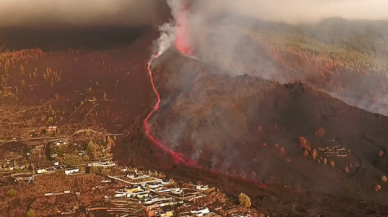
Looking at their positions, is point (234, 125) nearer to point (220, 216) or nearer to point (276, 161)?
point (276, 161)

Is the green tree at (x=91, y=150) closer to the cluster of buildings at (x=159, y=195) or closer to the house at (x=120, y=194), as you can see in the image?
the cluster of buildings at (x=159, y=195)

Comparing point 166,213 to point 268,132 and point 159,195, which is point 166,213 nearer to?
point 159,195

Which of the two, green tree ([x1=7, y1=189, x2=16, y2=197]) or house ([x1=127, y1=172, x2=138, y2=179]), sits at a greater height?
house ([x1=127, y1=172, x2=138, y2=179])

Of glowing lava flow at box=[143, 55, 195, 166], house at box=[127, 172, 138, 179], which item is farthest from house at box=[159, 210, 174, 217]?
glowing lava flow at box=[143, 55, 195, 166]

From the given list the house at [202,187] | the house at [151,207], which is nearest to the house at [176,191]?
the house at [202,187]

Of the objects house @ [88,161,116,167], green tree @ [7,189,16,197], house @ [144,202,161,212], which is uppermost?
house @ [88,161,116,167]

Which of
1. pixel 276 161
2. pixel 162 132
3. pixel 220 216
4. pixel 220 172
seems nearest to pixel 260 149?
pixel 276 161

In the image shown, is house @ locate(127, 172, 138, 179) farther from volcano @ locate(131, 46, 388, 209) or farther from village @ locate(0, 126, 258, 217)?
volcano @ locate(131, 46, 388, 209)
